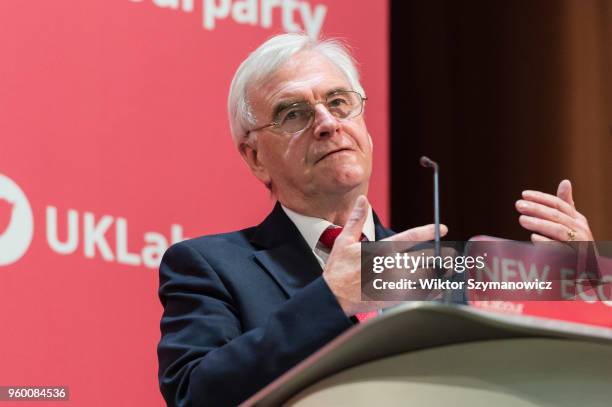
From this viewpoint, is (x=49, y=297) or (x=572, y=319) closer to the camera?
(x=572, y=319)

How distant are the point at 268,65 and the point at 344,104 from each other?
0.65 feet

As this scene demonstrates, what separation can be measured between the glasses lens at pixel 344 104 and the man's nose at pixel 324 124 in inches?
1.9

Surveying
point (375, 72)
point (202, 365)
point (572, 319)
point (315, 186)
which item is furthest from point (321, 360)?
point (375, 72)

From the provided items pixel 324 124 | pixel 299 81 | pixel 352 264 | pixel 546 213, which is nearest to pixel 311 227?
pixel 324 124

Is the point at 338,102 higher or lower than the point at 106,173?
higher

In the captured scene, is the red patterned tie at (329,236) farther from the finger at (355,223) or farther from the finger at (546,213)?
the finger at (355,223)

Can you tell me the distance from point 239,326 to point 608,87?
1888 mm

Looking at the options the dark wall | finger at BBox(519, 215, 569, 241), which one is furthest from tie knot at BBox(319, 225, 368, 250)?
the dark wall

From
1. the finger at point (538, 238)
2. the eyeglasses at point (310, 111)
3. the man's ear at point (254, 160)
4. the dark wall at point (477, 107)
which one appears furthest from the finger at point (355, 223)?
the dark wall at point (477, 107)

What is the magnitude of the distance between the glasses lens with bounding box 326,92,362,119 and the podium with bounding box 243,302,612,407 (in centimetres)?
127

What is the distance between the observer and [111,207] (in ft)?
8.28

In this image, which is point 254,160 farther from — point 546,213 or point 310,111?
point 546,213

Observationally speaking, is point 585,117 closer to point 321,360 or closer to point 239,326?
point 239,326

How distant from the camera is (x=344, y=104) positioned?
2.34 metres
